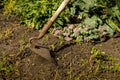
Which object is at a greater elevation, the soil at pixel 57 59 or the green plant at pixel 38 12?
the green plant at pixel 38 12

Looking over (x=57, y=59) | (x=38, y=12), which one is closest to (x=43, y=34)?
(x=57, y=59)

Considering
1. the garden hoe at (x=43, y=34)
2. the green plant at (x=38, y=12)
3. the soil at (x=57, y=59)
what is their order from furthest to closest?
1. the green plant at (x=38, y=12)
2. the garden hoe at (x=43, y=34)
3. the soil at (x=57, y=59)

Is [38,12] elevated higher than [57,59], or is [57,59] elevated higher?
[38,12]

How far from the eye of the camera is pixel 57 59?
365 cm

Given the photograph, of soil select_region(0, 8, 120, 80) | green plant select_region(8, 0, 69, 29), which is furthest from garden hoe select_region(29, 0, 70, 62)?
green plant select_region(8, 0, 69, 29)

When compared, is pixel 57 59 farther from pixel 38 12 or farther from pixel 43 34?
pixel 38 12

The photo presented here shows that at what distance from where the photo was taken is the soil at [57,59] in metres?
3.41

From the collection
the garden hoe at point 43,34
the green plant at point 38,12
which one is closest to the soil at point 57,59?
Answer: the garden hoe at point 43,34

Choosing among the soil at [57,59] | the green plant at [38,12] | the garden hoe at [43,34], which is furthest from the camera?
the green plant at [38,12]

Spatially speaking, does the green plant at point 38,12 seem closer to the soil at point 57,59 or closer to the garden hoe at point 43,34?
the soil at point 57,59

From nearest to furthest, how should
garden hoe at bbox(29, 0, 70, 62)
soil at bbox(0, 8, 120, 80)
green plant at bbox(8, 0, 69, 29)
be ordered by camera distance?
soil at bbox(0, 8, 120, 80) < garden hoe at bbox(29, 0, 70, 62) < green plant at bbox(8, 0, 69, 29)

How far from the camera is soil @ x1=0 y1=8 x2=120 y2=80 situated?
341cm

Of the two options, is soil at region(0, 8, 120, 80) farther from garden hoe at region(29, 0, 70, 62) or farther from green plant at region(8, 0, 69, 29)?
green plant at region(8, 0, 69, 29)

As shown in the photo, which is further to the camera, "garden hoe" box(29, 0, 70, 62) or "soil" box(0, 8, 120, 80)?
"garden hoe" box(29, 0, 70, 62)
